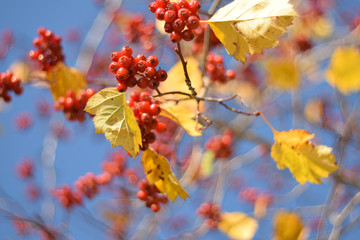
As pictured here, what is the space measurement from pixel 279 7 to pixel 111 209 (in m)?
4.80

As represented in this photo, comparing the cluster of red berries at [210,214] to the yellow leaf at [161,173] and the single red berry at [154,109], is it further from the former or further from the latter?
the single red berry at [154,109]

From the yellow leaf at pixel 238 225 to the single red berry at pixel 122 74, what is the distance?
8.11 feet

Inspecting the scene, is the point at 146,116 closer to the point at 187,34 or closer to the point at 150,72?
the point at 150,72

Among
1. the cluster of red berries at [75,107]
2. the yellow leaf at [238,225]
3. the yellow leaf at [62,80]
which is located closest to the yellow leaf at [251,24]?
the cluster of red berries at [75,107]

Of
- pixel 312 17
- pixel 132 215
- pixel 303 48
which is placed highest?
pixel 312 17

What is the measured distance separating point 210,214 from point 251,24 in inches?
108

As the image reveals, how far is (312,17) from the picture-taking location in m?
4.64

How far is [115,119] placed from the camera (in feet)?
4.43

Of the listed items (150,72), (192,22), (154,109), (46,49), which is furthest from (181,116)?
(46,49)

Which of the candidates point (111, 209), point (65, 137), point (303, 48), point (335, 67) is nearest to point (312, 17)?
point (303, 48)

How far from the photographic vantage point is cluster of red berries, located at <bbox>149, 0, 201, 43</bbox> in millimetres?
1281

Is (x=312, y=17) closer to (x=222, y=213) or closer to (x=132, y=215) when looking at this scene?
(x=222, y=213)

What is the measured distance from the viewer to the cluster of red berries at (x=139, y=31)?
4039 millimetres

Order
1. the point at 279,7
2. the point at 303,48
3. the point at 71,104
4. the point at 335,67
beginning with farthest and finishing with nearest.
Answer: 1. the point at 303,48
2. the point at 335,67
3. the point at 71,104
4. the point at 279,7
